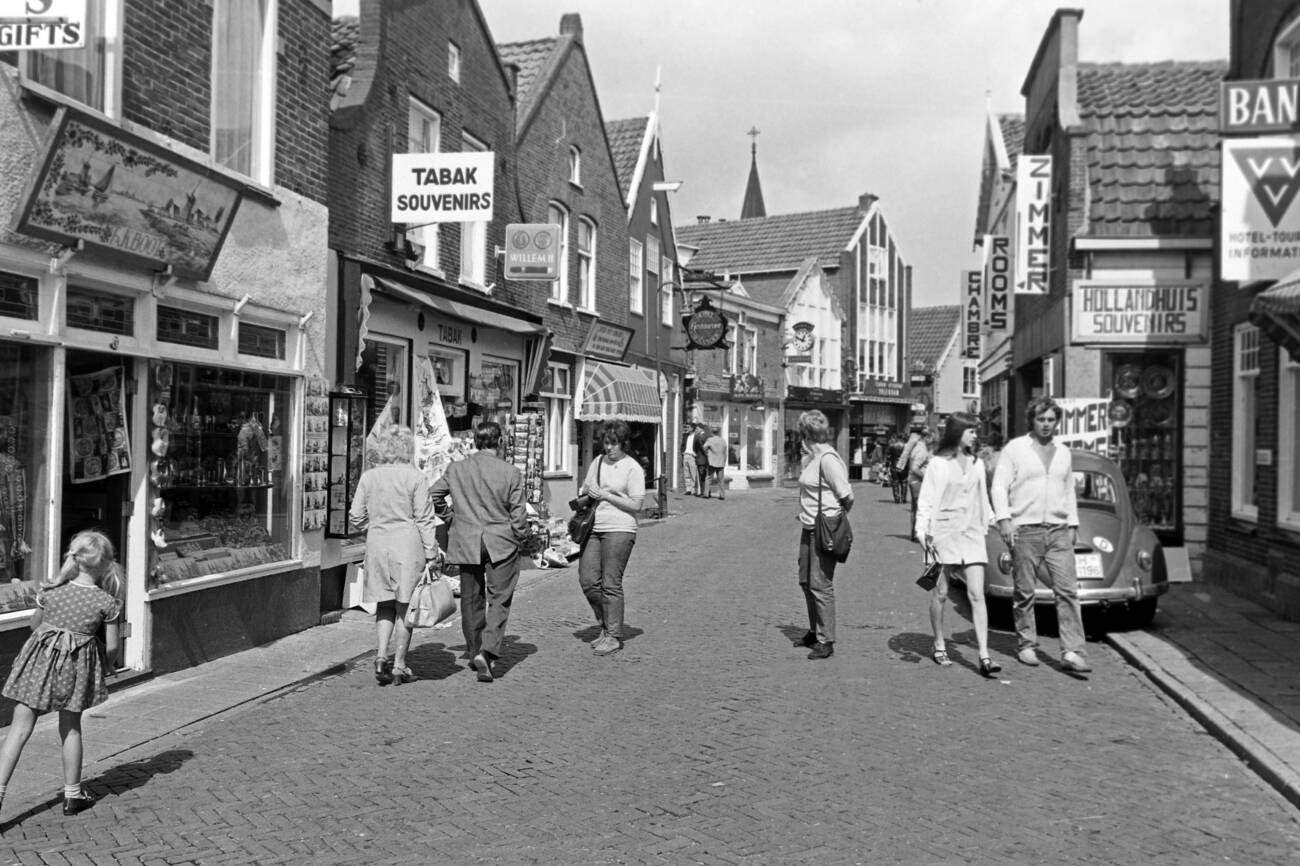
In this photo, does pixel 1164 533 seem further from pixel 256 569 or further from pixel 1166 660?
pixel 256 569

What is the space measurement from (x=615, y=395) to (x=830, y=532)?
14.1 meters

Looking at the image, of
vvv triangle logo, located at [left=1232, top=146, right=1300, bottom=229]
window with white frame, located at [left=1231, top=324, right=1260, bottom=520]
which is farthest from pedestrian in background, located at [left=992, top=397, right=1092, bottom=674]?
window with white frame, located at [left=1231, top=324, right=1260, bottom=520]

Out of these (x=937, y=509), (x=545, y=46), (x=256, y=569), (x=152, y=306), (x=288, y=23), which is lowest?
(x=256, y=569)

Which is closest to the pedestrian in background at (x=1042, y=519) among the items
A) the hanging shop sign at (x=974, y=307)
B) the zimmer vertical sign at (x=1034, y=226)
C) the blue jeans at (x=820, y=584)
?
the blue jeans at (x=820, y=584)

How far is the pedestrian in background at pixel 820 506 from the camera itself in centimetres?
902

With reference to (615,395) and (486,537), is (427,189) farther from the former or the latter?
(615,395)

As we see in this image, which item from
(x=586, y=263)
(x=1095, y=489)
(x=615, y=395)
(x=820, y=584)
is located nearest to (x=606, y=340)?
Result: (x=615, y=395)

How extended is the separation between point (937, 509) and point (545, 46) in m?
15.8

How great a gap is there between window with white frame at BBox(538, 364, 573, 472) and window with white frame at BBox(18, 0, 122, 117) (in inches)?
505

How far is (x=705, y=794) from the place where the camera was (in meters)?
5.62

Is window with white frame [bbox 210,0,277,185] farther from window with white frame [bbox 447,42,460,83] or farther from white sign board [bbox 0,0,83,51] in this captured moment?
window with white frame [bbox 447,42,460,83]

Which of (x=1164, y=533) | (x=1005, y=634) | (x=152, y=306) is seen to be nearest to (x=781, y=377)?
(x=1164, y=533)

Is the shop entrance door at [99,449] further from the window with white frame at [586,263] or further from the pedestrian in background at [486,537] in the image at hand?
the window with white frame at [586,263]

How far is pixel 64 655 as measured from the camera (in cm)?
528
